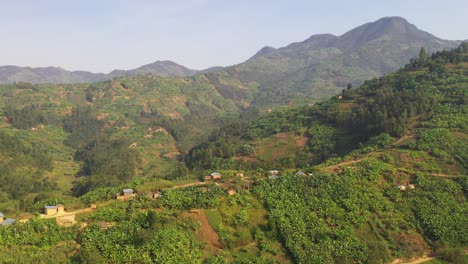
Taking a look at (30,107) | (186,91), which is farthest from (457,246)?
(186,91)

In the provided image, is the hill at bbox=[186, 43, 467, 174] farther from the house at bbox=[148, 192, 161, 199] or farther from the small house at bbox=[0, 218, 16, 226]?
the small house at bbox=[0, 218, 16, 226]

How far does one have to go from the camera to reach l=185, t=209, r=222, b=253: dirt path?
81.7ft

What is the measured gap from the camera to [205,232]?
25.5 metres

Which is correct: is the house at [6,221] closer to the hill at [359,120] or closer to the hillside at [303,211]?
the hillside at [303,211]

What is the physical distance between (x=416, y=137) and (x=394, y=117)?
23.5ft

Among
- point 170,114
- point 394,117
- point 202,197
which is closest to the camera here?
point 202,197

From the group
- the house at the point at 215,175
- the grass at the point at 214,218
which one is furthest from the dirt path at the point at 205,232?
the house at the point at 215,175

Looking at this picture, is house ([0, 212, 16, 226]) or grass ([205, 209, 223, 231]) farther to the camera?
grass ([205, 209, 223, 231])

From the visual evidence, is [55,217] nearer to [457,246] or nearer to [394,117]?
[457,246]

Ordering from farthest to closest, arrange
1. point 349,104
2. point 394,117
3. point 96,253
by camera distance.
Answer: point 349,104, point 394,117, point 96,253

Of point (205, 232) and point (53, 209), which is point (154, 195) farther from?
point (53, 209)

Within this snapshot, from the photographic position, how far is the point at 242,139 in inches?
2680

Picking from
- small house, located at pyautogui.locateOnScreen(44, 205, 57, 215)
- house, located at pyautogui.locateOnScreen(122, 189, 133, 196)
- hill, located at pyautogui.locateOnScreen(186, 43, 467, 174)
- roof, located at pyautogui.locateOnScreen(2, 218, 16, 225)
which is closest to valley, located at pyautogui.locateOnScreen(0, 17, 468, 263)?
house, located at pyautogui.locateOnScreen(122, 189, 133, 196)

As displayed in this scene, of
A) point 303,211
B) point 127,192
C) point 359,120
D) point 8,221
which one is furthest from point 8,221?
point 359,120
